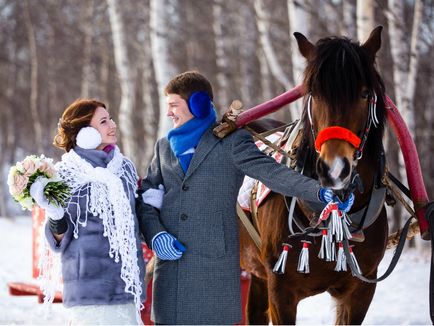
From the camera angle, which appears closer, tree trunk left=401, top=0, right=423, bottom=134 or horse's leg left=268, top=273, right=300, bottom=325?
horse's leg left=268, top=273, right=300, bottom=325

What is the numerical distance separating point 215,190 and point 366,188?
2.66 ft

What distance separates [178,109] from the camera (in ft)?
12.1

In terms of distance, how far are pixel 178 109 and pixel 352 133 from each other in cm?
89

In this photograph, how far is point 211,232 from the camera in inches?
144

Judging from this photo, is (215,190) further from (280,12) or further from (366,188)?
(280,12)

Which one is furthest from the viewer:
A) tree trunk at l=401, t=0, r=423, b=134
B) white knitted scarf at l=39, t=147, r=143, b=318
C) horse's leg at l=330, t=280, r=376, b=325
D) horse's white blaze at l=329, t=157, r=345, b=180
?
tree trunk at l=401, t=0, r=423, b=134

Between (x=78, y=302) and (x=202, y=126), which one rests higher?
(x=202, y=126)

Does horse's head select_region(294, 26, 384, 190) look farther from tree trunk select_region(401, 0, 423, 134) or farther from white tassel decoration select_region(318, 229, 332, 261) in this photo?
tree trunk select_region(401, 0, 423, 134)

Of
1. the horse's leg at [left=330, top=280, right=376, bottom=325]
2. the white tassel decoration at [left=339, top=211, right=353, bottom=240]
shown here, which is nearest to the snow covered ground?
the horse's leg at [left=330, top=280, right=376, bottom=325]

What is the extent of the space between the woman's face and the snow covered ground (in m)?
1.92

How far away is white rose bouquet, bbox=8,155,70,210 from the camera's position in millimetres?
3359

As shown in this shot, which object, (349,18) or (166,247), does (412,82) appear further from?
(166,247)

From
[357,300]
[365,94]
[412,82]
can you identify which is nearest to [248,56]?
[412,82]

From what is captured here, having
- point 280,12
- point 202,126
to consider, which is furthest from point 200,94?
point 280,12
